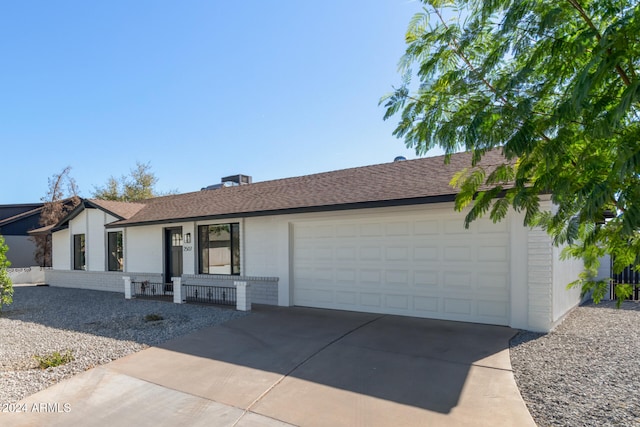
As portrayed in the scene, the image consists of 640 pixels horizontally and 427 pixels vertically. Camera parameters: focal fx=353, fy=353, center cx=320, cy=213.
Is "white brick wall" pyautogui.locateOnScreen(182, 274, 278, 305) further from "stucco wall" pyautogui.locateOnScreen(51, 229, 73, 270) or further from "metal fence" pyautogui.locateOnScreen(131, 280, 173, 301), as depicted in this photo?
"stucco wall" pyautogui.locateOnScreen(51, 229, 73, 270)

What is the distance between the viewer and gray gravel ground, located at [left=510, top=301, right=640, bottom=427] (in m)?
3.94

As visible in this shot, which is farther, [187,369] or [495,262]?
[495,262]

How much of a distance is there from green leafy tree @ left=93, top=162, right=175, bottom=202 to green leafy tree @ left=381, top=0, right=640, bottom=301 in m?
33.5

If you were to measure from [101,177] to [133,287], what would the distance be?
78.5 ft

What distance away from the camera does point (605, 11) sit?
2365 mm

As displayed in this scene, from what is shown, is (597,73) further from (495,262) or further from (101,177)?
(101,177)

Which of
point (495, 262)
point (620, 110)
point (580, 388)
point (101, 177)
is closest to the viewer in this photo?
point (620, 110)

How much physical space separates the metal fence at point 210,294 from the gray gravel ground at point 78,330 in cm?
79

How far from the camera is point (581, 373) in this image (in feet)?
16.7

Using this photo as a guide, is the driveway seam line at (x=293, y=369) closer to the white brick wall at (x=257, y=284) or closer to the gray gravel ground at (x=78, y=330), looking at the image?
the gray gravel ground at (x=78, y=330)

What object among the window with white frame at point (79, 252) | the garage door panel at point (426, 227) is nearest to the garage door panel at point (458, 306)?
the garage door panel at point (426, 227)

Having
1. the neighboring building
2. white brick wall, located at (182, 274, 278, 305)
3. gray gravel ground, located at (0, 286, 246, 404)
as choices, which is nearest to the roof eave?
white brick wall, located at (182, 274, 278, 305)

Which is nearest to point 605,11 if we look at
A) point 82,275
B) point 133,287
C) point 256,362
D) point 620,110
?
point 620,110

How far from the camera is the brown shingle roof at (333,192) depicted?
885 cm
